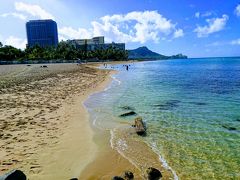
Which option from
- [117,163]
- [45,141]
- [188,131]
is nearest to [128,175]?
[117,163]

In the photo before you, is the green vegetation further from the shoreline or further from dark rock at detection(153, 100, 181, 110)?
the shoreline

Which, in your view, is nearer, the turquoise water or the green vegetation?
the turquoise water

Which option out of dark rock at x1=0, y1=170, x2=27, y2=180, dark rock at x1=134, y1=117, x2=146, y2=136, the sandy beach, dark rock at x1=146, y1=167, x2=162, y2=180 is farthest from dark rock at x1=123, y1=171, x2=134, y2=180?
dark rock at x1=134, y1=117, x2=146, y2=136

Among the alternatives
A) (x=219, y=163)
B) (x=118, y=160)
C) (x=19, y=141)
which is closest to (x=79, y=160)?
(x=118, y=160)

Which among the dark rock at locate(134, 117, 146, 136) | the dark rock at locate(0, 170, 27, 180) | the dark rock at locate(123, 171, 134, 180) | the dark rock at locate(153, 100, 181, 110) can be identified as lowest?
the dark rock at locate(153, 100, 181, 110)

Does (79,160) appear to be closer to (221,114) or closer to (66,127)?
(66,127)

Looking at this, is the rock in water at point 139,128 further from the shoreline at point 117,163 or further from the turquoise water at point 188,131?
the shoreline at point 117,163

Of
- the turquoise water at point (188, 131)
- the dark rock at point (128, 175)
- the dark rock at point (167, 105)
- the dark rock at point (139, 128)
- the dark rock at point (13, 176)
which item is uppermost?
the dark rock at point (13, 176)

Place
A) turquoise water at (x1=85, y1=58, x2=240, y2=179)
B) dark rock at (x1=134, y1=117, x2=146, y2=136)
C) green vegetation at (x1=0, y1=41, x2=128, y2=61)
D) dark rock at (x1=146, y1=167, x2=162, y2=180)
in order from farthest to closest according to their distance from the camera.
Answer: green vegetation at (x1=0, y1=41, x2=128, y2=61), dark rock at (x1=134, y1=117, x2=146, y2=136), turquoise water at (x1=85, y1=58, x2=240, y2=179), dark rock at (x1=146, y1=167, x2=162, y2=180)

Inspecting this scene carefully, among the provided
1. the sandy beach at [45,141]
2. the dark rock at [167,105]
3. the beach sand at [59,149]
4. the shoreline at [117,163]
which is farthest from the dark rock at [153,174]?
the dark rock at [167,105]

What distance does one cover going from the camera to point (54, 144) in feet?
36.0

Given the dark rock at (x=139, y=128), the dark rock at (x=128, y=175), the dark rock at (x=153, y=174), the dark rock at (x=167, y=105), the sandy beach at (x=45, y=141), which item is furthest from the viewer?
the dark rock at (x=167, y=105)

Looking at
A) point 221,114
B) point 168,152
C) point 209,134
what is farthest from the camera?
point 221,114

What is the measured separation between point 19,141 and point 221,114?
12739mm
